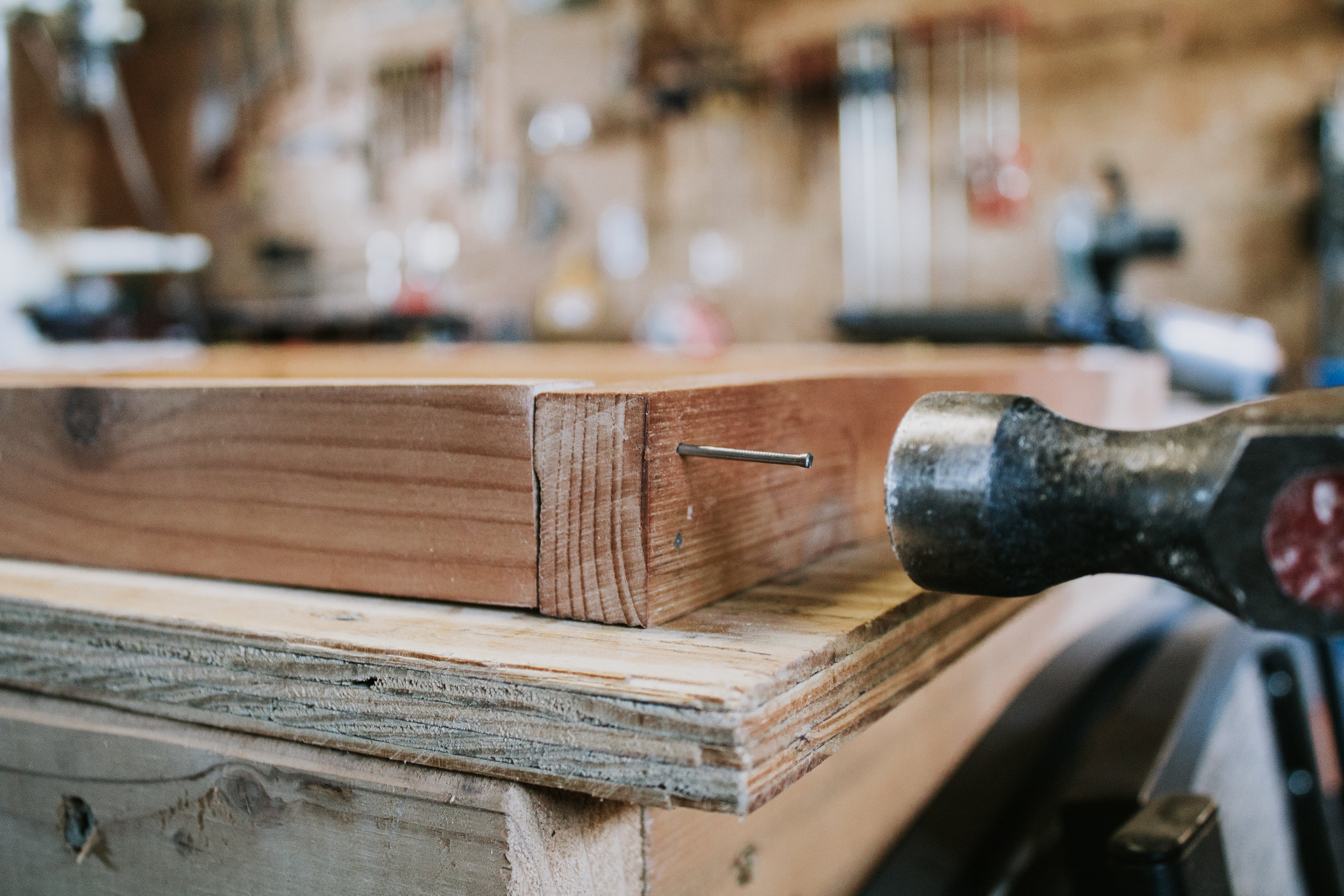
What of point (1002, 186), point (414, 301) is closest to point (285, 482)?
point (1002, 186)

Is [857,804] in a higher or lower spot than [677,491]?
lower

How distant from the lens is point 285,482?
582 millimetres

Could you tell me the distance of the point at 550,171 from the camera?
5.23 metres

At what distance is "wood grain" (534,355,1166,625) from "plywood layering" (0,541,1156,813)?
0.02m

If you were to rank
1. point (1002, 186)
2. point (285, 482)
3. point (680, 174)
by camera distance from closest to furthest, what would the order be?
point (285, 482), point (1002, 186), point (680, 174)

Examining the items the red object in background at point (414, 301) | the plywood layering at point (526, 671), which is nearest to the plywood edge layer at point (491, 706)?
the plywood layering at point (526, 671)

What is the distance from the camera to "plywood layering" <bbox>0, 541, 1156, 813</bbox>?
400mm

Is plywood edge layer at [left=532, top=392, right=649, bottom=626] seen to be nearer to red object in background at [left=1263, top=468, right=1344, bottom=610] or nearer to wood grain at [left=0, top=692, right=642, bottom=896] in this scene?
wood grain at [left=0, top=692, right=642, bottom=896]

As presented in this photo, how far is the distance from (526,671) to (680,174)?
4675 mm

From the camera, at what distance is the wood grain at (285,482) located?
20.4 inches

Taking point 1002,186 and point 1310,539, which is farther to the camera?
point 1002,186

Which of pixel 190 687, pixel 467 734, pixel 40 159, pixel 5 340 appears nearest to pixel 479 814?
pixel 467 734

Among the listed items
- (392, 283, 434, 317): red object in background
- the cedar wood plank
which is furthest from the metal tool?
(392, 283, 434, 317): red object in background

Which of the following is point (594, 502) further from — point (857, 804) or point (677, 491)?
point (857, 804)
